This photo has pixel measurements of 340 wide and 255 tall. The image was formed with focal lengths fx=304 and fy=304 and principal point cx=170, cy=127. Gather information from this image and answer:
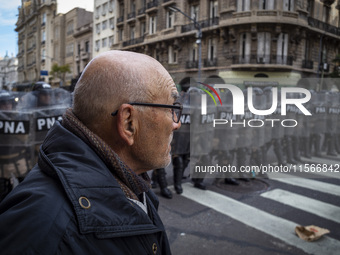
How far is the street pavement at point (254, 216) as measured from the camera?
3.81 m

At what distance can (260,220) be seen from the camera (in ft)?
15.3

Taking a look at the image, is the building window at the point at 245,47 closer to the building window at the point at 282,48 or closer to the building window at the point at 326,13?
the building window at the point at 282,48

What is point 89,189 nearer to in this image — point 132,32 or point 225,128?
point 225,128

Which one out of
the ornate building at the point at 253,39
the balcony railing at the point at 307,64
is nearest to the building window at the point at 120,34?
the ornate building at the point at 253,39

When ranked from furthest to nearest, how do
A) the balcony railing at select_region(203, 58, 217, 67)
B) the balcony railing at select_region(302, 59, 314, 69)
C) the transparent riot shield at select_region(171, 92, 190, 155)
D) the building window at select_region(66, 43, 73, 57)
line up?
1. the building window at select_region(66, 43, 73, 57)
2. the balcony railing at select_region(203, 58, 217, 67)
3. the balcony railing at select_region(302, 59, 314, 69)
4. the transparent riot shield at select_region(171, 92, 190, 155)

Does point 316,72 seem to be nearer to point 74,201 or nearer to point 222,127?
point 222,127

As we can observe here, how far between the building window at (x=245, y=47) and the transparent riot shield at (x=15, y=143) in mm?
22024

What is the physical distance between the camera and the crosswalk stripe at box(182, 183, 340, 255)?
12.5 feet

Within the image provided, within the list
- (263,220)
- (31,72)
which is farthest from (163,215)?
A: (31,72)

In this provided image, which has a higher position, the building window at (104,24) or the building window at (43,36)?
the building window at (43,36)

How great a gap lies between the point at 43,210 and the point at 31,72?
7057 centimetres

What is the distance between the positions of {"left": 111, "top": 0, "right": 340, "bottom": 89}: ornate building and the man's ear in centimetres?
2174

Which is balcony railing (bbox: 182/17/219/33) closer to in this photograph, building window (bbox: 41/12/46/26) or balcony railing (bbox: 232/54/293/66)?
balcony railing (bbox: 232/54/293/66)

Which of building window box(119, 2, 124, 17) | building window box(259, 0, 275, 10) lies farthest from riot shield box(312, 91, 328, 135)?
building window box(119, 2, 124, 17)
